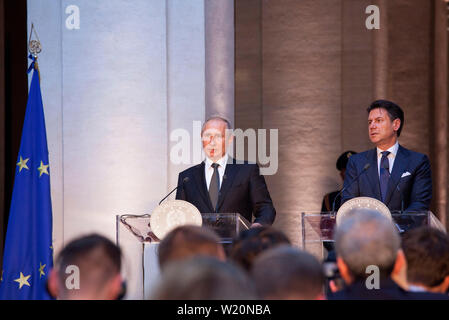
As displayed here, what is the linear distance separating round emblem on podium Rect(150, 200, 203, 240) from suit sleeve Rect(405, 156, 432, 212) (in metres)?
1.43

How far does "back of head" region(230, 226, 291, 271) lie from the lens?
8.76 feet

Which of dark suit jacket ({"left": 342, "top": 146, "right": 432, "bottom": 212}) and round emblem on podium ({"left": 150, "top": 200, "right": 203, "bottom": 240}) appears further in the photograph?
dark suit jacket ({"left": 342, "top": 146, "right": 432, "bottom": 212})

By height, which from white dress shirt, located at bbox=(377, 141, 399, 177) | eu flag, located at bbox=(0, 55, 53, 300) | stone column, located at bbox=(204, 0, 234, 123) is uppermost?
stone column, located at bbox=(204, 0, 234, 123)

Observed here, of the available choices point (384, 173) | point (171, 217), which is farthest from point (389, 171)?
point (171, 217)

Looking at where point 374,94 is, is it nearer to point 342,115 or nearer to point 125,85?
point 342,115

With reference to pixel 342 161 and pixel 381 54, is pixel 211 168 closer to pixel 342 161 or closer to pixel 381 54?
pixel 342 161

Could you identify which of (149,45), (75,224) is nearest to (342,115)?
(149,45)

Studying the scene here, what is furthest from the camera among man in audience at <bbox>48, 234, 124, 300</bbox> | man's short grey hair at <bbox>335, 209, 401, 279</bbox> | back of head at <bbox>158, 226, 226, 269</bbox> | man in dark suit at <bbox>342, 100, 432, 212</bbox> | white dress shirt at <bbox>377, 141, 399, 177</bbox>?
white dress shirt at <bbox>377, 141, 399, 177</bbox>

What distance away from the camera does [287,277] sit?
2.00 m

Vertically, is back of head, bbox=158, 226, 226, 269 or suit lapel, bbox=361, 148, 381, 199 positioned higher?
suit lapel, bbox=361, 148, 381, 199

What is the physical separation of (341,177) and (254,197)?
6.25 ft

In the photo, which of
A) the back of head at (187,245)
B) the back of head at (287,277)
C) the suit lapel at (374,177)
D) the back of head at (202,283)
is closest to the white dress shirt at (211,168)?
the suit lapel at (374,177)

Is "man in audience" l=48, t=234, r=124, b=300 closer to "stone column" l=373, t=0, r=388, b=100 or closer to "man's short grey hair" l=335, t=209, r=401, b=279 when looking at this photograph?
"man's short grey hair" l=335, t=209, r=401, b=279

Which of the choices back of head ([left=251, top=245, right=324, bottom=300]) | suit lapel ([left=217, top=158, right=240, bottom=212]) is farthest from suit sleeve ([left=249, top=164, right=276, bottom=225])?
back of head ([left=251, top=245, right=324, bottom=300])
